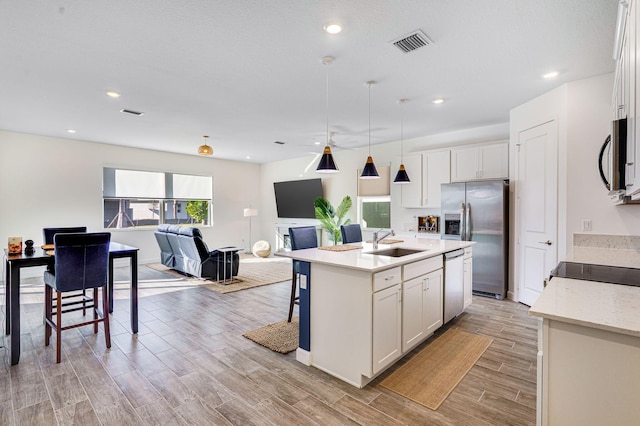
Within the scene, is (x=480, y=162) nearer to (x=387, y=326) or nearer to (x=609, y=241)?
(x=609, y=241)

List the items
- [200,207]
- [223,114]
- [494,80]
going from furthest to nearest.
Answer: [200,207]
[223,114]
[494,80]

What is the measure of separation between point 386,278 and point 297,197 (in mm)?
6386

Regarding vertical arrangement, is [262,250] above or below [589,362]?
below

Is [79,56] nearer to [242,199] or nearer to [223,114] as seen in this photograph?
[223,114]

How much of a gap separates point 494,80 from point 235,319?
13.5ft

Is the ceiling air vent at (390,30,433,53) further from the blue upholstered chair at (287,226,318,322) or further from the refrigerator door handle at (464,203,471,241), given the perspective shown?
the refrigerator door handle at (464,203,471,241)

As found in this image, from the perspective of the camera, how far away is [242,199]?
952cm

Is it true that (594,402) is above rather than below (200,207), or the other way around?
below

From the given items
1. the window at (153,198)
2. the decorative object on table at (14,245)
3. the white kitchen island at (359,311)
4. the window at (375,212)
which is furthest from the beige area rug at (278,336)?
the window at (153,198)

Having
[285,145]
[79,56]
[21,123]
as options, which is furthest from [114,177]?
[79,56]

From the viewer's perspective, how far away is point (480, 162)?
17.0 ft

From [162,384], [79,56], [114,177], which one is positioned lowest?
[162,384]

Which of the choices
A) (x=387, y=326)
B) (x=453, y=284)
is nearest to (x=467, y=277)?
(x=453, y=284)

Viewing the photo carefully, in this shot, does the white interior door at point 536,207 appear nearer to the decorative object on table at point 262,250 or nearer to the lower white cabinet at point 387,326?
the lower white cabinet at point 387,326
